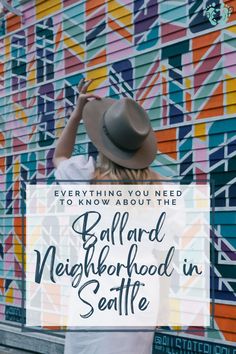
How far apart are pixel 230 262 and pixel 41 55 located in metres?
3.25

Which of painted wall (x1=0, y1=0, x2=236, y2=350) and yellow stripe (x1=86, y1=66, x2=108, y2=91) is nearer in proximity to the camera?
painted wall (x1=0, y1=0, x2=236, y2=350)

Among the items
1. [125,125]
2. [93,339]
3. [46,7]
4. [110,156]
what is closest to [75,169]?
[110,156]

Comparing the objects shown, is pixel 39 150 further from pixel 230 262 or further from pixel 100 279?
pixel 100 279

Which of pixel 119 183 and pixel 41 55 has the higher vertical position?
pixel 41 55

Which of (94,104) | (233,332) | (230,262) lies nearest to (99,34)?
(230,262)

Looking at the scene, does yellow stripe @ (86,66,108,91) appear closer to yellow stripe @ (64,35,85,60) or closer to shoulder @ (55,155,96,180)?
yellow stripe @ (64,35,85,60)

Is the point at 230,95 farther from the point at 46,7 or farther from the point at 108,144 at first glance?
the point at 46,7

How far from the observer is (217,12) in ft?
14.6

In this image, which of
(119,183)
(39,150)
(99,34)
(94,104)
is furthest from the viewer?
(39,150)

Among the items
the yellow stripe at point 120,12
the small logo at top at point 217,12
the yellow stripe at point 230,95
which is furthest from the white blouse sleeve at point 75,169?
the yellow stripe at point 120,12

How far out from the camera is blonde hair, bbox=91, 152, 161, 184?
218 centimetres

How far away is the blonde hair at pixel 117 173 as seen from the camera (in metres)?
2.18

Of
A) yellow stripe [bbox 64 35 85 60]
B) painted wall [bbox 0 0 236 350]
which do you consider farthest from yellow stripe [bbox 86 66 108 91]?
yellow stripe [bbox 64 35 85 60]

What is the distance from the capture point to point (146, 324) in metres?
2.25
